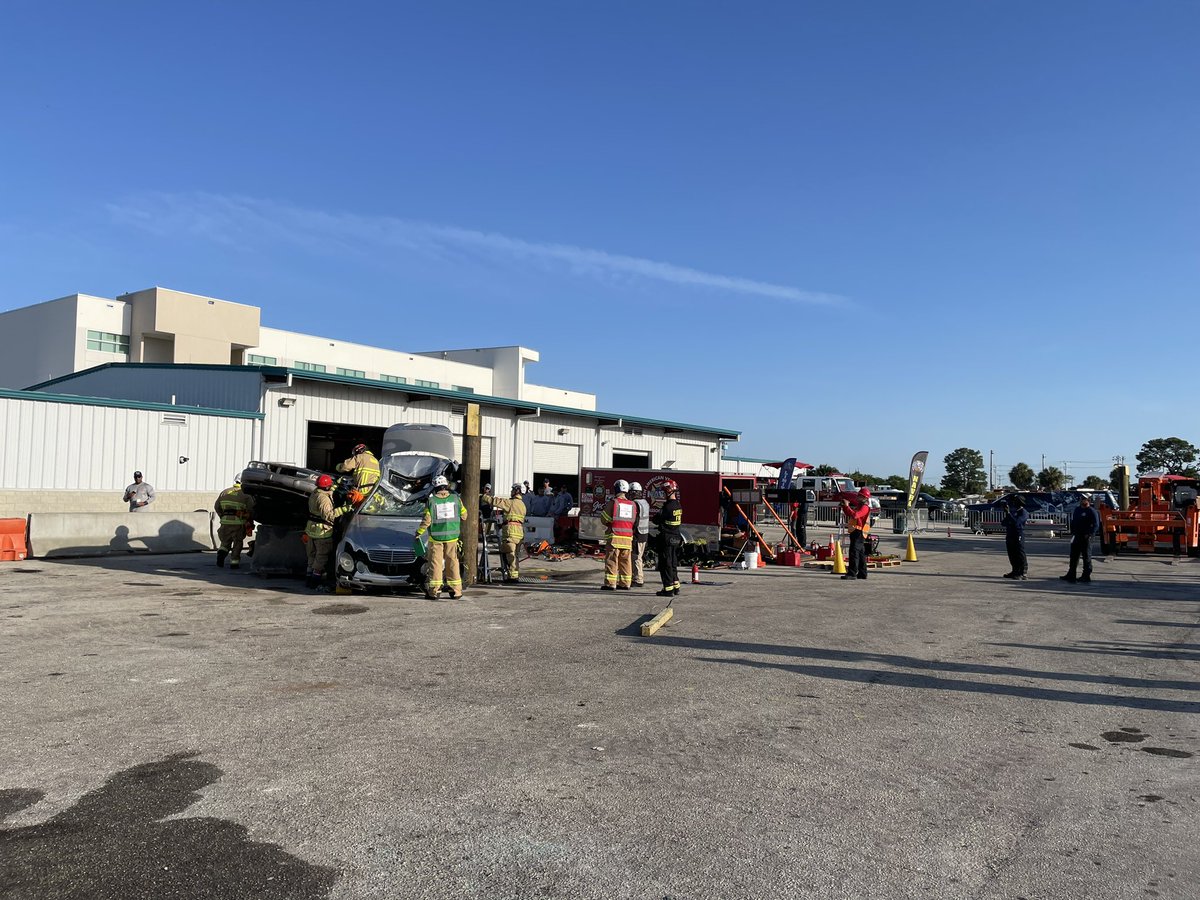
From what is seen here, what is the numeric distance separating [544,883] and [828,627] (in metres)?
7.78

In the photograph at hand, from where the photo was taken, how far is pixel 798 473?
50.6 meters

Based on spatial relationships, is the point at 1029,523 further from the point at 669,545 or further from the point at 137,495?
the point at 137,495

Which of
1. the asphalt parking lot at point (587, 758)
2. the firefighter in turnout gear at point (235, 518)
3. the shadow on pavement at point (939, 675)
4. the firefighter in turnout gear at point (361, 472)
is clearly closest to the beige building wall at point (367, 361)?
the firefighter in turnout gear at point (235, 518)

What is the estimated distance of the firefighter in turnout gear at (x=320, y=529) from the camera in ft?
45.3

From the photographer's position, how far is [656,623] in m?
10.1

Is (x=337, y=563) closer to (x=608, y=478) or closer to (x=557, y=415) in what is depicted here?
(x=608, y=478)

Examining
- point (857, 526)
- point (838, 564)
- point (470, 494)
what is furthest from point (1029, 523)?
point (470, 494)

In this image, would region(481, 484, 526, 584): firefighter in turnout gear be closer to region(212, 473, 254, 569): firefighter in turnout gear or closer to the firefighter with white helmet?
the firefighter with white helmet

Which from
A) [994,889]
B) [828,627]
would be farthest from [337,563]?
[994,889]

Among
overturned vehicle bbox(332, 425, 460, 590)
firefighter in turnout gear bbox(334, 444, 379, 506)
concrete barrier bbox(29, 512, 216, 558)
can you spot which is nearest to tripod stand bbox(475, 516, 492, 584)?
overturned vehicle bbox(332, 425, 460, 590)

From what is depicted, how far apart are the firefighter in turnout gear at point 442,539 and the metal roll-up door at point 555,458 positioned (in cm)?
1914

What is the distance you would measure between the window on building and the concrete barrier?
25.9 meters

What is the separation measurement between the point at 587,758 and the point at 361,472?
10.2m

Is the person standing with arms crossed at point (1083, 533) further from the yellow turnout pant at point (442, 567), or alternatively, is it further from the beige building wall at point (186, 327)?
the beige building wall at point (186, 327)
